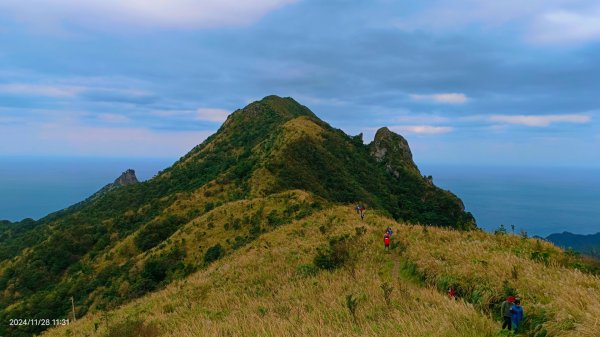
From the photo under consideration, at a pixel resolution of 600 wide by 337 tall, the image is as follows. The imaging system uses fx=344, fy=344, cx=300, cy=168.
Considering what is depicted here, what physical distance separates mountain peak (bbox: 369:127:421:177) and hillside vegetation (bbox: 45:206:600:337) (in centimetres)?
8681

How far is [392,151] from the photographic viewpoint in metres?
113

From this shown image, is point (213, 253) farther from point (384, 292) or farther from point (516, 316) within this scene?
point (516, 316)

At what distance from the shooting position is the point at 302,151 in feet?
261

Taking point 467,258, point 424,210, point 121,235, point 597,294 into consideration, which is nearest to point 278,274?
point 467,258

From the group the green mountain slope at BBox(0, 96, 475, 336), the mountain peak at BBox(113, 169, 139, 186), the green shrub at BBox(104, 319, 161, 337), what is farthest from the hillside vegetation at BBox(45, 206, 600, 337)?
the mountain peak at BBox(113, 169, 139, 186)

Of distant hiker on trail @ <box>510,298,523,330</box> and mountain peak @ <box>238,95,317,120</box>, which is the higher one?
mountain peak @ <box>238,95,317,120</box>

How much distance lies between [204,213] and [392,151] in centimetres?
7413

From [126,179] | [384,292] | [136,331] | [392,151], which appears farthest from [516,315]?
[126,179]

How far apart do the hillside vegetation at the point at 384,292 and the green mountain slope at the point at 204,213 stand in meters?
6.83

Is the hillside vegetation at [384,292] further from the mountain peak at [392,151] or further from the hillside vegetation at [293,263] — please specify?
the mountain peak at [392,151]

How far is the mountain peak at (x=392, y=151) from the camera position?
108 metres

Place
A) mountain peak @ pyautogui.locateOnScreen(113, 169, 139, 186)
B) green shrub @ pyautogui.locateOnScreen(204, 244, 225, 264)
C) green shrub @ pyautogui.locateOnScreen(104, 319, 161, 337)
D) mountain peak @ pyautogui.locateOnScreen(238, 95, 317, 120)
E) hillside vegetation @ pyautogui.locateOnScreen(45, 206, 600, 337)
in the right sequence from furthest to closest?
mountain peak @ pyautogui.locateOnScreen(113, 169, 139, 186)
mountain peak @ pyautogui.locateOnScreen(238, 95, 317, 120)
green shrub @ pyautogui.locateOnScreen(204, 244, 225, 264)
green shrub @ pyautogui.locateOnScreen(104, 319, 161, 337)
hillside vegetation @ pyautogui.locateOnScreen(45, 206, 600, 337)

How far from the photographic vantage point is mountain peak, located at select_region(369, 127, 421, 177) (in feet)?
353

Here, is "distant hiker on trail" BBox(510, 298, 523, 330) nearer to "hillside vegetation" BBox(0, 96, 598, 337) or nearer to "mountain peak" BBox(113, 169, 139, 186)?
"hillside vegetation" BBox(0, 96, 598, 337)
